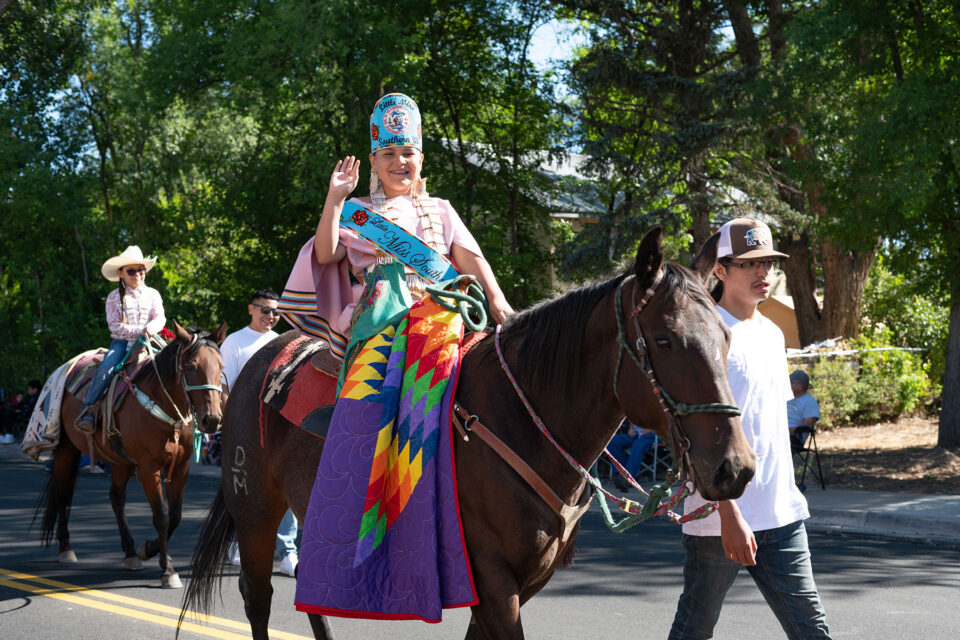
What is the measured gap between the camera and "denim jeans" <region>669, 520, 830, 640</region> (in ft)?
12.1

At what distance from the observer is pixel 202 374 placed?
8.09m

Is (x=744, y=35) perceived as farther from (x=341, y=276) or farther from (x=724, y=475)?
(x=724, y=475)

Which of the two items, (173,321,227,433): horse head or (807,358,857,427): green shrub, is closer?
(173,321,227,433): horse head

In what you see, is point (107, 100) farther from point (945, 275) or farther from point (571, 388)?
point (571, 388)

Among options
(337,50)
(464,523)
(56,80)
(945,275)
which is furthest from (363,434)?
(56,80)

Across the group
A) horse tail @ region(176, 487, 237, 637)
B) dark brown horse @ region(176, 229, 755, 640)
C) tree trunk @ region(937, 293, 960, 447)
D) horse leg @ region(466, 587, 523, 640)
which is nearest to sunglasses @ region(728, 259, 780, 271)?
dark brown horse @ region(176, 229, 755, 640)

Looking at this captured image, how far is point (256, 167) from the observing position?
20844mm

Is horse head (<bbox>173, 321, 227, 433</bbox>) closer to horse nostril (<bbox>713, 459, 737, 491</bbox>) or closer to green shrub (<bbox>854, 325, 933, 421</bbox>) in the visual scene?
horse nostril (<bbox>713, 459, 737, 491</bbox>)

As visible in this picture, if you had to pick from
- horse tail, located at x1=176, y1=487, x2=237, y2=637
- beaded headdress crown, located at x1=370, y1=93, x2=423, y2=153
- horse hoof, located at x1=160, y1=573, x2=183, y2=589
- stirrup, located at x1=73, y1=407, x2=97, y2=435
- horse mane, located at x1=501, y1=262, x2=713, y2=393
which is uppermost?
beaded headdress crown, located at x1=370, y1=93, x2=423, y2=153

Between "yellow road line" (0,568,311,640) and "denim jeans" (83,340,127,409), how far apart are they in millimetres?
1700

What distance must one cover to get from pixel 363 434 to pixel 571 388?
2.72 feet

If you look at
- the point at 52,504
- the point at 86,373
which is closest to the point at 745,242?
the point at 52,504

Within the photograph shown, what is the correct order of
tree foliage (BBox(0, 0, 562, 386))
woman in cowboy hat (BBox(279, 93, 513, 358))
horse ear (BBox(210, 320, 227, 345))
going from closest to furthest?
woman in cowboy hat (BBox(279, 93, 513, 358)), horse ear (BBox(210, 320, 227, 345)), tree foliage (BBox(0, 0, 562, 386))

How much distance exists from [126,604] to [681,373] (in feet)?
18.0
